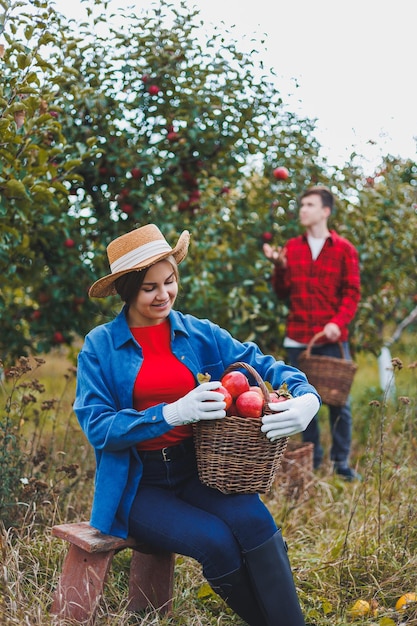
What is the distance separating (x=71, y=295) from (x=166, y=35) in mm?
1565

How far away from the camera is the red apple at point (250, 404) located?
233 cm

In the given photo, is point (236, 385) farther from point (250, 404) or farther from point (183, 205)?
point (183, 205)

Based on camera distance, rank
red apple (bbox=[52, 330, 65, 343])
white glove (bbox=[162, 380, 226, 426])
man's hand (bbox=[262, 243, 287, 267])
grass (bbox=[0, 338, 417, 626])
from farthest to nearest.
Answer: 1. man's hand (bbox=[262, 243, 287, 267])
2. red apple (bbox=[52, 330, 65, 343])
3. grass (bbox=[0, 338, 417, 626])
4. white glove (bbox=[162, 380, 226, 426])

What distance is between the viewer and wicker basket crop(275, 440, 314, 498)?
4.16m

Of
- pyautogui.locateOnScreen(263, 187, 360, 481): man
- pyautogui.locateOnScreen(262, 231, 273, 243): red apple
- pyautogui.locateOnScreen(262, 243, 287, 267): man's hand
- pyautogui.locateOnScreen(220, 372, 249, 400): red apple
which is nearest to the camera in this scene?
pyautogui.locateOnScreen(220, 372, 249, 400): red apple

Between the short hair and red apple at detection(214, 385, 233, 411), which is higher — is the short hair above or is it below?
above

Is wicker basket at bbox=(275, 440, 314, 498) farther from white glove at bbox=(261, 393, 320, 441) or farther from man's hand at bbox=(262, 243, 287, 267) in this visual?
white glove at bbox=(261, 393, 320, 441)

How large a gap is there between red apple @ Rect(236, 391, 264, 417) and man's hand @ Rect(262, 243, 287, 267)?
2309mm

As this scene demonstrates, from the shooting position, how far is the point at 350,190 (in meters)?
5.19

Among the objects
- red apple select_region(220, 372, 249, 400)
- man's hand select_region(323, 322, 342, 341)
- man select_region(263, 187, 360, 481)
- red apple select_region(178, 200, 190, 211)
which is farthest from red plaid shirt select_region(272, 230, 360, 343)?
red apple select_region(220, 372, 249, 400)

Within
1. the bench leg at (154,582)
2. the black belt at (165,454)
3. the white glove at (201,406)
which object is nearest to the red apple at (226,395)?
the white glove at (201,406)

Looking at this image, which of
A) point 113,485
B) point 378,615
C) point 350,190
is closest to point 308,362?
point 350,190

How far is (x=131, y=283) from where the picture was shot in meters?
2.57

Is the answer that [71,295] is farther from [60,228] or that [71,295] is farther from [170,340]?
[170,340]
